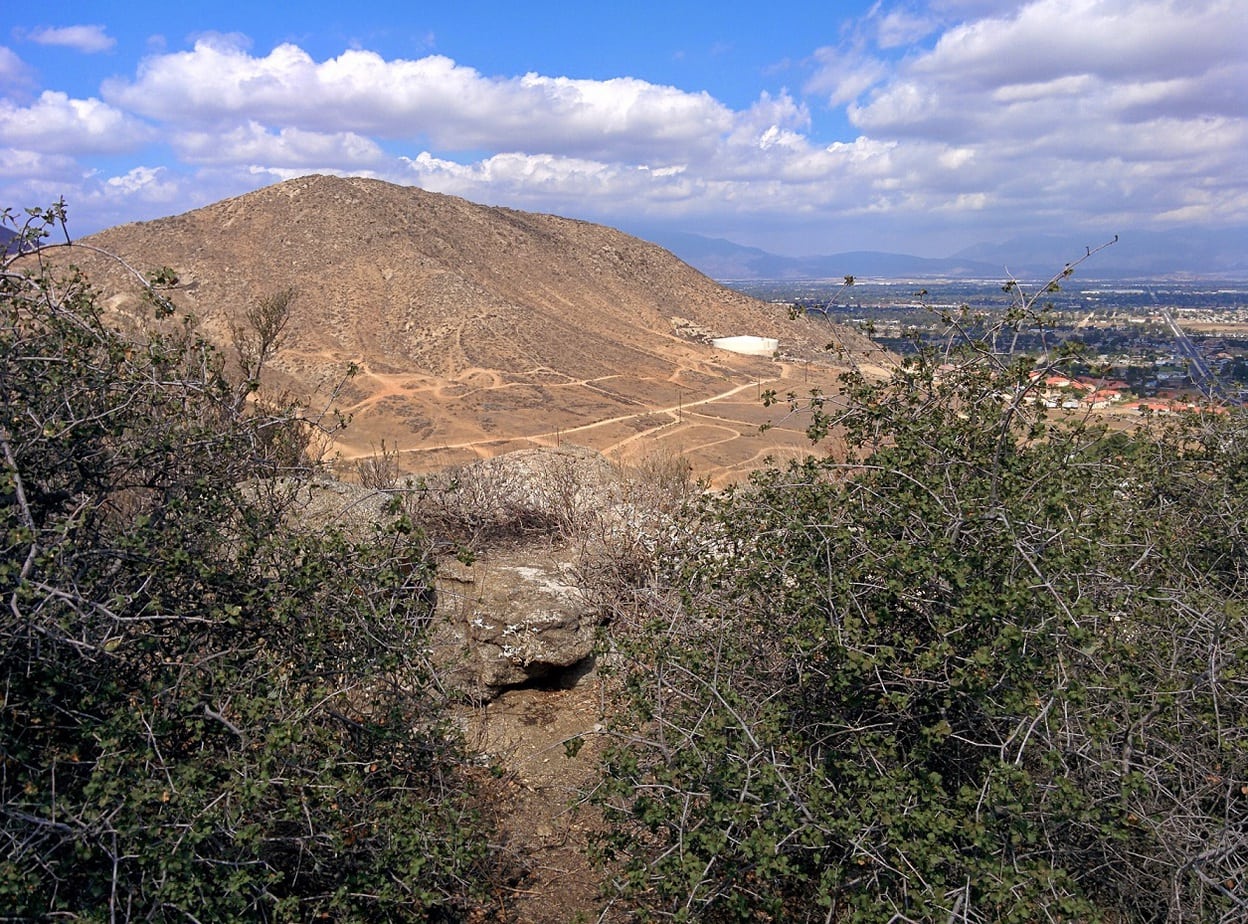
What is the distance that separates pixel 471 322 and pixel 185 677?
1078 inches

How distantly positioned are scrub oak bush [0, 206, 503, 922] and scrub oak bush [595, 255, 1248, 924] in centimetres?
82

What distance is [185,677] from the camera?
99.8 inches

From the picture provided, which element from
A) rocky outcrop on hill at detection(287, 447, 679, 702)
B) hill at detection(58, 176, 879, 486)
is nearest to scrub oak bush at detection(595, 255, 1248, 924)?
rocky outcrop on hill at detection(287, 447, 679, 702)

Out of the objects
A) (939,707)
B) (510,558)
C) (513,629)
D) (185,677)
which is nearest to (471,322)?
(510,558)

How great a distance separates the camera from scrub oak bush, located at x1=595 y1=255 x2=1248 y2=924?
246cm

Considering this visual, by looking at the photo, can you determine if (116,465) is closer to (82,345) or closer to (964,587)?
(82,345)

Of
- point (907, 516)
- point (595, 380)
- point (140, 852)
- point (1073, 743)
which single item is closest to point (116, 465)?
point (140, 852)

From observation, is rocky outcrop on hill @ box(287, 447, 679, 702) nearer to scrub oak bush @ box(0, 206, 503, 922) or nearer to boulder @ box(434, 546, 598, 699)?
boulder @ box(434, 546, 598, 699)

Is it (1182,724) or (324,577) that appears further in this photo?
(324,577)

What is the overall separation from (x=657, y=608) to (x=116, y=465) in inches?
96.4

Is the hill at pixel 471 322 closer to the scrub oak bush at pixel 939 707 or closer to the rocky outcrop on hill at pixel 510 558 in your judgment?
the rocky outcrop on hill at pixel 510 558

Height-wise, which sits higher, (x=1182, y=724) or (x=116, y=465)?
(x=116, y=465)

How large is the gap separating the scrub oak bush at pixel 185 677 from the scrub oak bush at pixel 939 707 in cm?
82

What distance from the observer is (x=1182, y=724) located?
2799 mm
